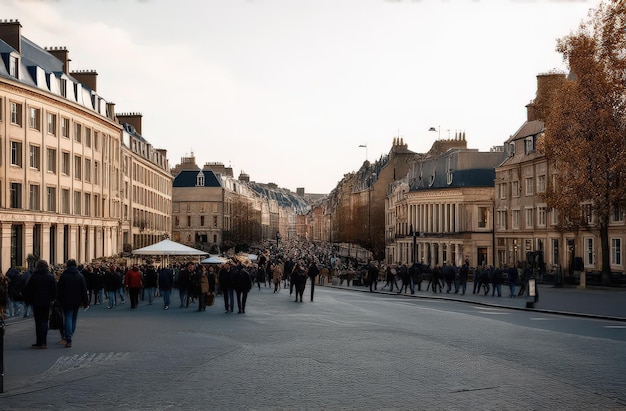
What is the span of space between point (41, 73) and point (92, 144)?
11.4 m

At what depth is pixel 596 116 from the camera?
138ft

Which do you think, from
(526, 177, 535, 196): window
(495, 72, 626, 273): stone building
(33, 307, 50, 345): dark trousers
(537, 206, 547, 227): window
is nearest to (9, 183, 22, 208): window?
(495, 72, 626, 273): stone building

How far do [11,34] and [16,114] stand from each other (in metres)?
5.85

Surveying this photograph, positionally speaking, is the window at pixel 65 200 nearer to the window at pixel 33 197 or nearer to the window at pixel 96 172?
the window at pixel 33 197

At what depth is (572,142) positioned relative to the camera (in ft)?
139

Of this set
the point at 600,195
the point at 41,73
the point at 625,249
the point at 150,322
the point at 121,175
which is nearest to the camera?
the point at 150,322

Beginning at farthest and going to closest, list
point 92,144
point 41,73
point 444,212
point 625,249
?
point 444,212
point 92,144
point 41,73
point 625,249

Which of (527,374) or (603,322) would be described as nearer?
(527,374)

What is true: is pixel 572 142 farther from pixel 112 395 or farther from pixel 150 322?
pixel 112 395

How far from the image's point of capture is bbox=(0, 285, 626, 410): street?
11.4m

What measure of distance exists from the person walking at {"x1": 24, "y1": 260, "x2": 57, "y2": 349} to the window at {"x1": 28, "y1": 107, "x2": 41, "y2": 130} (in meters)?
38.5

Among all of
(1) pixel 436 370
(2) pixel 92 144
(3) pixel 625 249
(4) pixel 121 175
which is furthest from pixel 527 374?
(4) pixel 121 175

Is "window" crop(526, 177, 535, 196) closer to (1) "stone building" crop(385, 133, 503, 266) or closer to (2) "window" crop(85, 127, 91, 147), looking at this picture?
(1) "stone building" crop(385, 133, 503, 266)

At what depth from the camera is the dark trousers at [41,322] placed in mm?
16938
